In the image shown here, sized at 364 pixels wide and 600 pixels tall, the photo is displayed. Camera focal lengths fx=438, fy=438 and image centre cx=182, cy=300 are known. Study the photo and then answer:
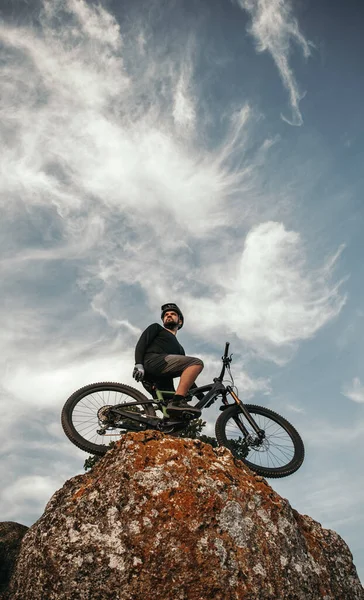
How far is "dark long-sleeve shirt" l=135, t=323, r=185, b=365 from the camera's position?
7301 mm

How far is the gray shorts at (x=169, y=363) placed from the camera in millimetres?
7047

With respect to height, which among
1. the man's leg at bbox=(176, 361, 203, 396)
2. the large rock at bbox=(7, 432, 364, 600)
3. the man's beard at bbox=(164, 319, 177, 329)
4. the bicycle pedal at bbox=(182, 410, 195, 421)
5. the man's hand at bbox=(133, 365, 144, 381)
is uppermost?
the man's beard at bbox=(164, 319, 177, 329)

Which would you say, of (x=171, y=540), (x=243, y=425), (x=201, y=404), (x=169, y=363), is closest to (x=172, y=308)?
(x=169, y=363)

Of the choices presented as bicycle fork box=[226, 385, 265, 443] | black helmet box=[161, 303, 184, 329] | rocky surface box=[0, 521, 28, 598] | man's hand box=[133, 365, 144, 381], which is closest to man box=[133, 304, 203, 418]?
man's hand box=[133, 365, 144, 381]

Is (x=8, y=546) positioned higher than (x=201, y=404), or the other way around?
(x=201, y=404)

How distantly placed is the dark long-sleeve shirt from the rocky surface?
3.11 meters

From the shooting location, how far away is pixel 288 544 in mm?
4672

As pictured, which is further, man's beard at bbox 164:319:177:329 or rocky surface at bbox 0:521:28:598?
man's beard at bbox 164:319:177:329

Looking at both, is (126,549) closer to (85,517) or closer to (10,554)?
(85,517)

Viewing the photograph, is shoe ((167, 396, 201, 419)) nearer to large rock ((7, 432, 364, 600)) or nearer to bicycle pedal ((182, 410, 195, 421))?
bicycle pedal ((182, 410, 195, 421))

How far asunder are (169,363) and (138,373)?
1.71 feet

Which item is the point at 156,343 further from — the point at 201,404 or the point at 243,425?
the point at 243,425

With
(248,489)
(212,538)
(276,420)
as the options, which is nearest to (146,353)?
(276,420)

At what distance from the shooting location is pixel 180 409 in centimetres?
645
